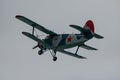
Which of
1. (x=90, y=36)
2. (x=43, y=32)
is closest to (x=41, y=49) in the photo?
(x=43, y=32)

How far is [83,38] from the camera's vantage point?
86.9 meters

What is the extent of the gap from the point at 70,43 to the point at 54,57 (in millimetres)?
2782

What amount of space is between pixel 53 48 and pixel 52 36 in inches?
73.6

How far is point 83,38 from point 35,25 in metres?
6.23

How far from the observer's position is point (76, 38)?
287 ft

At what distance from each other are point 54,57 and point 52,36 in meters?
2.71

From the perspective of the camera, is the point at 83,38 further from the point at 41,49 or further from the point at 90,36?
the point at 41,49

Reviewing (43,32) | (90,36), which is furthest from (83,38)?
(43,32)

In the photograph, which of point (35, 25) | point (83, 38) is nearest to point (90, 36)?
point (83, 38)

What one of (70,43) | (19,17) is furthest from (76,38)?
(19,17)

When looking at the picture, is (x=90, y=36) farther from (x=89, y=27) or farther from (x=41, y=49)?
(x=41, y=49)

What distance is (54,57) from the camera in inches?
3529

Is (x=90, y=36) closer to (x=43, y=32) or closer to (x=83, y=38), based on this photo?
(x=83, y=38)

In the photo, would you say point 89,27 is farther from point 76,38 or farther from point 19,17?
point 19,17
